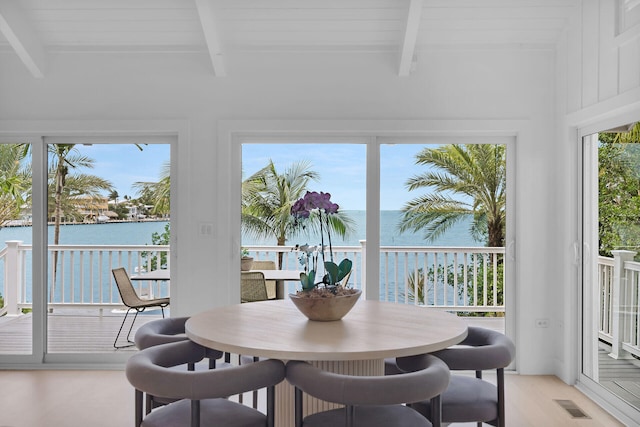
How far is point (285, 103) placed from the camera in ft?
13.8

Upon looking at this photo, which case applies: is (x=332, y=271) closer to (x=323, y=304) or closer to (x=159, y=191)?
(x=323, y=304)

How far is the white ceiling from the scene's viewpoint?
12.4 feet

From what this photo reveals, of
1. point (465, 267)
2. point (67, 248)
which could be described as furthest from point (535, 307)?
point (67, 248)

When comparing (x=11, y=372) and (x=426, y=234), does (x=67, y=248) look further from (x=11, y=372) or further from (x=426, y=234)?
(x=426, y=234)

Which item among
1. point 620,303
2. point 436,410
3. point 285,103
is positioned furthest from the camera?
point 285,103

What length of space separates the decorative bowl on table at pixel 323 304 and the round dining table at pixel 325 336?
37 millimetres

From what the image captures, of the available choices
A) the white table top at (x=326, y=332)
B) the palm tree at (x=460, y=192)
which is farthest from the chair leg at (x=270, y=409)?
the palm tree at (x=460, y=192)

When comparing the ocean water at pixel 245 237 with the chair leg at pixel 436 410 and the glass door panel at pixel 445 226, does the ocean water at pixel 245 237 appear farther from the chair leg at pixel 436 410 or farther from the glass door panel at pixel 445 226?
the chair leg at pixel 436 410

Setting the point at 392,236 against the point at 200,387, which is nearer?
the point at 200,387

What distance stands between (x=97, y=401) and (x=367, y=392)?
255cm

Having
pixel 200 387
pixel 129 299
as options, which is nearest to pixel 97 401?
pixel 129 299

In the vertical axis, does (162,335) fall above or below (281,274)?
below

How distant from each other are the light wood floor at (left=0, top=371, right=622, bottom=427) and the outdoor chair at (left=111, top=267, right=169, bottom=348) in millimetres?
411

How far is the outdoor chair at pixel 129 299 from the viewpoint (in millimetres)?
4320
